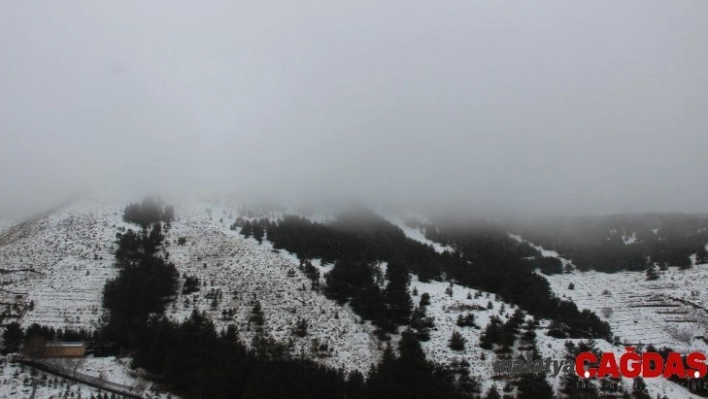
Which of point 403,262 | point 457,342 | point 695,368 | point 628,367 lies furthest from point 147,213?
point 695,368

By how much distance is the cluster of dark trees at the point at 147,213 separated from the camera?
11538 centimetres

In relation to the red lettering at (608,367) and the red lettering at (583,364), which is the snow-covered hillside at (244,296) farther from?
the red lettering at (608,367)

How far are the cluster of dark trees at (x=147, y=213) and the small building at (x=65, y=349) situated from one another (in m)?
36.7

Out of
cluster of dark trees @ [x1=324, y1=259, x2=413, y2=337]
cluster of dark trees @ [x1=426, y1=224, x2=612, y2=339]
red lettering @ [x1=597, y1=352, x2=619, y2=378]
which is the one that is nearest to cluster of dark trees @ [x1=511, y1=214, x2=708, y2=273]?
cluster of dark trees @ [x1=426, y1=224, x2=612, y2=339]

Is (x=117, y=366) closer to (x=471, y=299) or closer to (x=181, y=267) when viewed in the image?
(x=181, y=267)

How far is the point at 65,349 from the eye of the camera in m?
78.4

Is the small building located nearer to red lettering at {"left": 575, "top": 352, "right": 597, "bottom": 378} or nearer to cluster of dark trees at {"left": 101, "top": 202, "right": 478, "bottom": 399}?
cluster of dark trees at {"left": 101, "top": 202, "right": 478, "bottom": 399}

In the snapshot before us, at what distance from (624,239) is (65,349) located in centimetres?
14974

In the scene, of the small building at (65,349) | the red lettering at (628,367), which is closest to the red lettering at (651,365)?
the red lettering at (628,367)

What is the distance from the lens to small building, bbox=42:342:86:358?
253 feet

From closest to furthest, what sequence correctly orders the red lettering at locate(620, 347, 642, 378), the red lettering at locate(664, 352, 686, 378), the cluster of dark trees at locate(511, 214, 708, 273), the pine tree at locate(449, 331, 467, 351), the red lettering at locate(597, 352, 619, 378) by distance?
the red lettering at locate(597, 352, 619, 378) < the red lettering at locate(664, 352, 686, 378) < the red lettering at locate(620, 347, 642, 378) < the pine tree at locate(449, 331, 467, 351) < the cluster of dark trees at locate(511, 214, 708, 273)

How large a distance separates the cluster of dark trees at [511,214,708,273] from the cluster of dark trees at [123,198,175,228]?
104 metres

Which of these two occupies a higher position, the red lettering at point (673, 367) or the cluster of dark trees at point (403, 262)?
the cluster of dark trees at point (403, 262)

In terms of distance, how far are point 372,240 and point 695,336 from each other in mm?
65873
